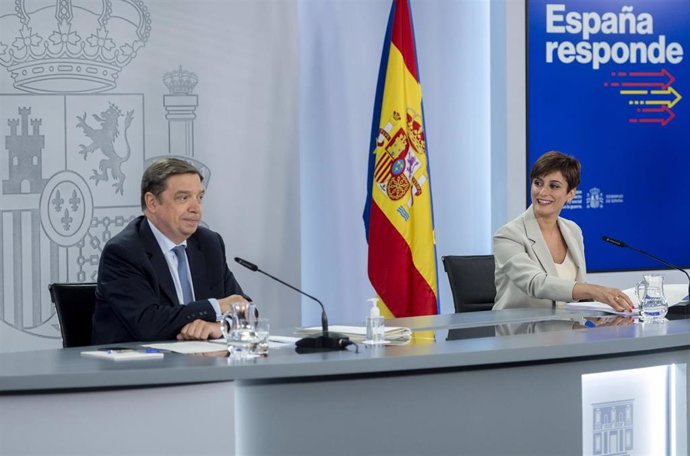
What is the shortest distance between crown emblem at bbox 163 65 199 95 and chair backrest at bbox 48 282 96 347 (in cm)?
192

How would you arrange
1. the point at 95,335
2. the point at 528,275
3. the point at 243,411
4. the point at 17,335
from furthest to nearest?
1. the point at 17,335
2. the point at 528,275
3. the point at 95,335
4. the point at 243,411

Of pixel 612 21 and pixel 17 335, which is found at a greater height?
pixel 612 21

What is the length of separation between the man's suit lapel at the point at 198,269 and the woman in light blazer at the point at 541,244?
3.97ft

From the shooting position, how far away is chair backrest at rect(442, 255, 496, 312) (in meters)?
3.89

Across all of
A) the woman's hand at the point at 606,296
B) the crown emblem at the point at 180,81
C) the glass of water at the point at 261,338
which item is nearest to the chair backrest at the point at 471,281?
the woman's hand at the point at 606,296

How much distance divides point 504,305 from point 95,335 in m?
1.61

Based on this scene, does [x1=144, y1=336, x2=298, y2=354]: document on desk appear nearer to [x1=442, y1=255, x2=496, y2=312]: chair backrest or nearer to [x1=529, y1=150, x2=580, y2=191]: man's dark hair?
[x1=442, y1=255, x2=496, y2=312]: chair backrest

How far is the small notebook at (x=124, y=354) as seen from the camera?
2344mm

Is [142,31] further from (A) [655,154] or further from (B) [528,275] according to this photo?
(A) [655,154]

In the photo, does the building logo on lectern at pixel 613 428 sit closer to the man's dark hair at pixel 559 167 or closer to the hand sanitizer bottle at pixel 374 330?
the hand sanitizer bottle at pixel 374 330

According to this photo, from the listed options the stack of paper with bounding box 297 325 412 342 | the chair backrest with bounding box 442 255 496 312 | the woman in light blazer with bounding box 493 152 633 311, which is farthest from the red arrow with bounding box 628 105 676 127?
the stack of paper with bounding box 297 325 412 342

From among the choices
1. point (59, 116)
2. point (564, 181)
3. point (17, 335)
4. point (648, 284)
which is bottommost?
point (17, 335)

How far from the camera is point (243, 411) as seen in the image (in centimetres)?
229

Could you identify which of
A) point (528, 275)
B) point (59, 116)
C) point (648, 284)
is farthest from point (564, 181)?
point (59, 116)
